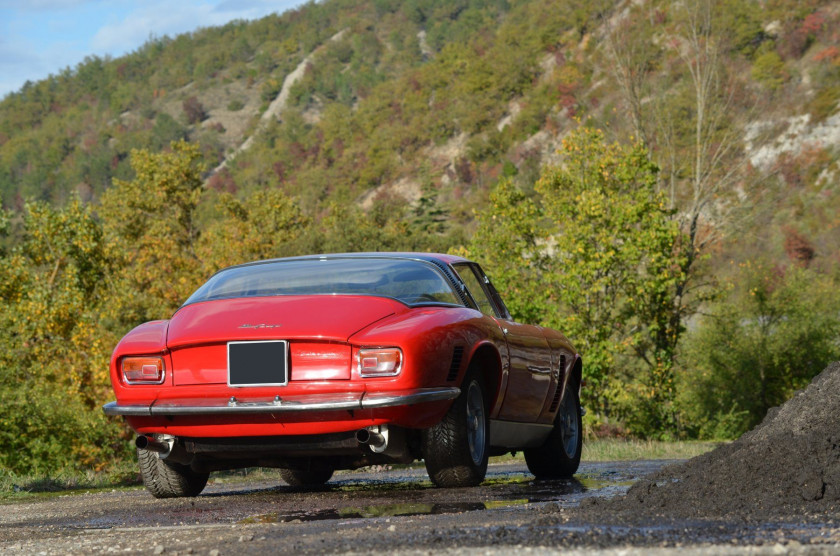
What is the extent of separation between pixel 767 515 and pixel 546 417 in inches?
148

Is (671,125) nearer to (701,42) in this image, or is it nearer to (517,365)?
(701,42)

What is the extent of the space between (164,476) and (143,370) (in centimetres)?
97

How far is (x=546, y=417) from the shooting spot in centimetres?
866

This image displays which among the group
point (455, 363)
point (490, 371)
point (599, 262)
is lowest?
point (490, 371)

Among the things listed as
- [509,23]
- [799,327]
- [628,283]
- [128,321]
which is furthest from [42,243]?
[509,23]

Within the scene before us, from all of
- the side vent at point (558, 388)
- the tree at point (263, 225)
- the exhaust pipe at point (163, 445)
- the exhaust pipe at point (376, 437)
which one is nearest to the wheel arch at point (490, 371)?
the exhaust pipe at point (376, 437)

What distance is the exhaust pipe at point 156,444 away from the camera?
6.89m

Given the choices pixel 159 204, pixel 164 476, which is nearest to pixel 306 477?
pixel 164 476

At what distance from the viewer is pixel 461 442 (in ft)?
22.7

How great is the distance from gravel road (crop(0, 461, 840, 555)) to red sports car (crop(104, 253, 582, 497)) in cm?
29

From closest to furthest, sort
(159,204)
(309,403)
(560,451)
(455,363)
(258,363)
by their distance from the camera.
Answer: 1. (309,403)
2. (258,363)
3. (455,363)
4. (560,451)
5. (159,204)

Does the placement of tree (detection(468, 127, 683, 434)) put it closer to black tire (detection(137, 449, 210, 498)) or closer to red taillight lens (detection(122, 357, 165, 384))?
black tire (detection(137, 449, 210, 498))

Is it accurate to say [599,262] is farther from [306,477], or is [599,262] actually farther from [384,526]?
[384,526]

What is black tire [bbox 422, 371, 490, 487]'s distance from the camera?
6844 millimetres
